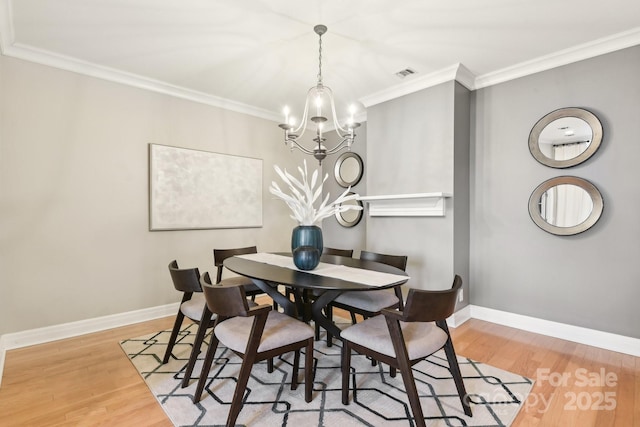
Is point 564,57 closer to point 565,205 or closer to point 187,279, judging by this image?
point 565,205

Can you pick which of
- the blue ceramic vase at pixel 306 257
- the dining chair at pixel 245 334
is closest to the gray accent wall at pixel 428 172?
the blue ceramic vase at pixel 306 257

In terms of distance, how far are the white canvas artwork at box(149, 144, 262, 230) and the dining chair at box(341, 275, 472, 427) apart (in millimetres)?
2493

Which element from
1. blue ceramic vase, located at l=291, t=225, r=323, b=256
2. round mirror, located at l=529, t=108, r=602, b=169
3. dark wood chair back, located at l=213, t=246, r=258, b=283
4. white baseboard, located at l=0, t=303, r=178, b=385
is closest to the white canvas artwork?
dark wood chair back, located at l=213, t=246, r=258, b=283

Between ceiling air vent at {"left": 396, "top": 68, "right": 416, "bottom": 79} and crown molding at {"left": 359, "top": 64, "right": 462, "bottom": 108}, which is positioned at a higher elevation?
ceiling air vent at {"left": 396, "top": 68, "right": 416, "bottom": 79}

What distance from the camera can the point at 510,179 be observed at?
3111 mm

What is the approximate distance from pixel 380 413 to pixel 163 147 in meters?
3.21

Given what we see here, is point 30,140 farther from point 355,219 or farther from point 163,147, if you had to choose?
point 355,219

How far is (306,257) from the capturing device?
219cm

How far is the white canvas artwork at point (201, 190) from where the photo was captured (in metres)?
3.36

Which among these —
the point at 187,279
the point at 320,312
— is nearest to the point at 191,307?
the point at 187,279

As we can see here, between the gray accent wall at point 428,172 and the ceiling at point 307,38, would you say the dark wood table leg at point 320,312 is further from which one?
the ceiling at point 307,38

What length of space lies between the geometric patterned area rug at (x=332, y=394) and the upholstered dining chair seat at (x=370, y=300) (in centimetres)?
44

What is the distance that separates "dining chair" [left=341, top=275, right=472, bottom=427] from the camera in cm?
153

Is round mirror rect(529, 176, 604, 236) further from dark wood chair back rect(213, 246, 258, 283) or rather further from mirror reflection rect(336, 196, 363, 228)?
dark wood chair back rect(213, 246, 258, 283)
